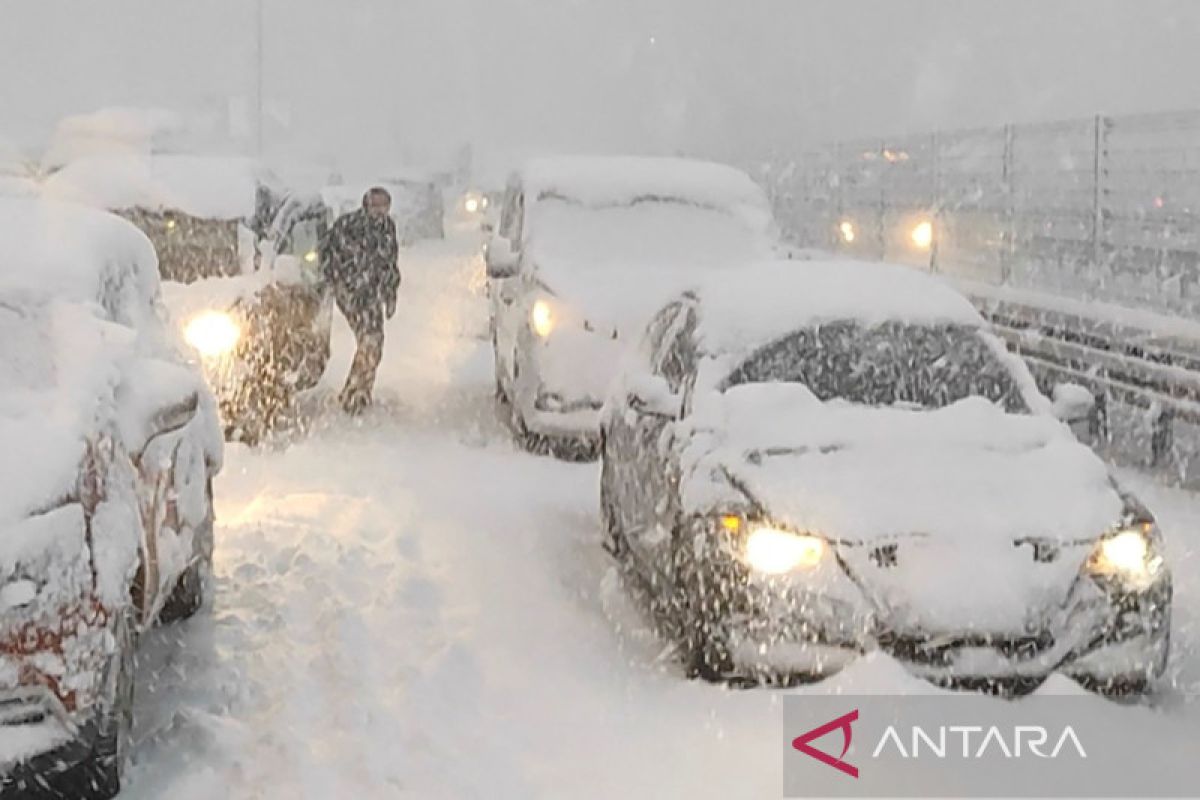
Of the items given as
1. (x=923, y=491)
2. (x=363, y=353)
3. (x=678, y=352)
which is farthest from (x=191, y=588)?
(x=363, y=353)

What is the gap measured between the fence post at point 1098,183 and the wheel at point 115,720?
43.3 ft

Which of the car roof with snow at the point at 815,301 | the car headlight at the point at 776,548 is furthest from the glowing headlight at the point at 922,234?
the car headlight at the point at 776,548

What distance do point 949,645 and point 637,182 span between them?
24.1 feet

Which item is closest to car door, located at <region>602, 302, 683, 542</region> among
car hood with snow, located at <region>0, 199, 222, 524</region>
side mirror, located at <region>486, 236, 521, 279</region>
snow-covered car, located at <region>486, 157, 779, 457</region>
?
car hood with snow, located at <region>0, 199, 222, 524</region>

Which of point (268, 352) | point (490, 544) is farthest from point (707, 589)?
point (268, 352)

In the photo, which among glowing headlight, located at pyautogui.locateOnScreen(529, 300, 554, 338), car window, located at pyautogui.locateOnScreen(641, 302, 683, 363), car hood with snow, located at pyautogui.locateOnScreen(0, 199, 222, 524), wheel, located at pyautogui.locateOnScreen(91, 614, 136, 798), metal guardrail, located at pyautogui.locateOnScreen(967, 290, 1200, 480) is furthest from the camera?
glowing headlight, located at pyautogui.locateOnScreen(529, 300, 554, 338)

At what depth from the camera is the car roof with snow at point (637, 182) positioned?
11.9m

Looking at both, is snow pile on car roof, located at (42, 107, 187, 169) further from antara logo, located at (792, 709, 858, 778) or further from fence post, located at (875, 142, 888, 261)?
antara logo, located at (792, 709, 858, 778)

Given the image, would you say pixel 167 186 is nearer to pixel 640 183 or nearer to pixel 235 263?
pixel 235 263

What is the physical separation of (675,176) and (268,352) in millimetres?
3407

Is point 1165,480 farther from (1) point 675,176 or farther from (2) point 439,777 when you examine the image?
(2) point 439,777

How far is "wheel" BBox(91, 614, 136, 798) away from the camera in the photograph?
446cm

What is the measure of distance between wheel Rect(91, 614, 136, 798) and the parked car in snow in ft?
18.0

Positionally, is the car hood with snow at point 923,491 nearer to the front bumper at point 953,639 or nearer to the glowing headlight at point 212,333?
the front bumper at point 953,639
